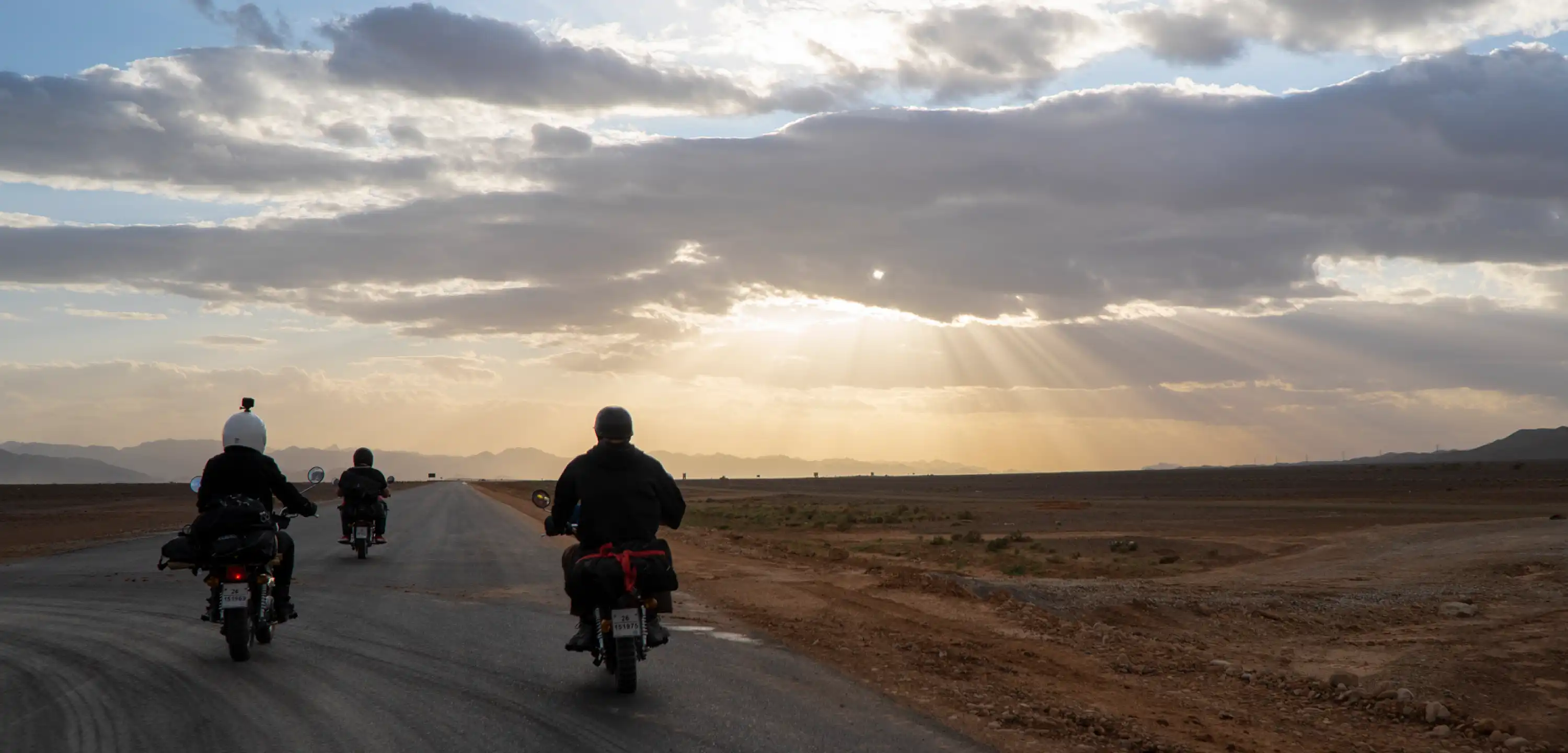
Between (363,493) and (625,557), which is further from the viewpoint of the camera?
(363,493)

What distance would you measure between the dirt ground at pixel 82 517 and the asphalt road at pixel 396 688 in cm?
684

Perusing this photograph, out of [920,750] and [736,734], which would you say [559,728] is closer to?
[736,734]

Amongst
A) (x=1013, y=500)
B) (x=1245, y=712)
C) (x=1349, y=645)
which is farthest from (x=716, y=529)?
(x=1013, y=500)

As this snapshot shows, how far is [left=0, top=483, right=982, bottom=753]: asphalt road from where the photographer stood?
774 centimetres

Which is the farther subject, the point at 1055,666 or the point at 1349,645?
the point at 1349,645

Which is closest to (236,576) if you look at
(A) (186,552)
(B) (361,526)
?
(A) (186,552)

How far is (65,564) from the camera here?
22078 millimetres

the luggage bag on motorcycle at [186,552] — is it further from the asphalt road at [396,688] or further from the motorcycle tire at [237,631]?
the asphalt road at [396,688]

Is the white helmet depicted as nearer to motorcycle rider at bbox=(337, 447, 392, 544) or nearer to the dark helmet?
the dark helmet

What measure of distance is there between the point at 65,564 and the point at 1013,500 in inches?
2675

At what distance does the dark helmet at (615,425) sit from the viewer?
9477 millimetres

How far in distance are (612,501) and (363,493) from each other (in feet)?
51.6

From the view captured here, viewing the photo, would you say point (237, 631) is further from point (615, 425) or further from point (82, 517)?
point (82, 517)

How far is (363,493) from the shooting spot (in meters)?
23.4
